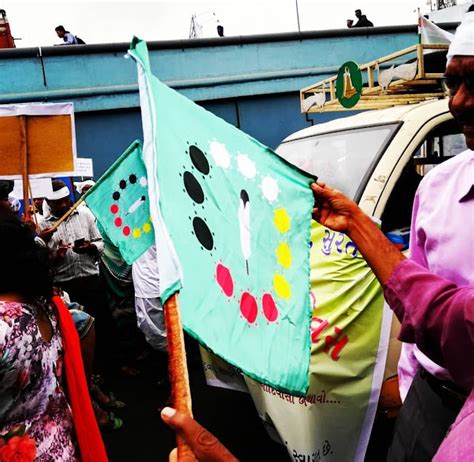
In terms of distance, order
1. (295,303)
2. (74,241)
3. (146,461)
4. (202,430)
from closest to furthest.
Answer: (202,430) < (295,303) < (146,461) < (74,241)

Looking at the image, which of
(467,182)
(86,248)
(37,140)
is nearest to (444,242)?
(467,182)

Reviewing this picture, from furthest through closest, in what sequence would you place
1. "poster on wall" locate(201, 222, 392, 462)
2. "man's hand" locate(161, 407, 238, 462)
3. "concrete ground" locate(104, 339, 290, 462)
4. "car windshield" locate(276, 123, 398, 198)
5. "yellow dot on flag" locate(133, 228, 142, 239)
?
1. "concrete ground" locate(104, 339, 290, 462)
2. "car windshield" locate(276, 123, 398, 198)
3. "yellow dot on flag" locate(133, 228, 142, 239)
4. "poster on wall" locate(201, 222, 392, 462)
5. "man's hand" locate(161, 407, 238, 462)

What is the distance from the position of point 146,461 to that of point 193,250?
8.64 ft

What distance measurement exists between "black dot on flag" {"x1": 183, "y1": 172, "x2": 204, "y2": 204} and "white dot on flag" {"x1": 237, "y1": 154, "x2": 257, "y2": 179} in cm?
21

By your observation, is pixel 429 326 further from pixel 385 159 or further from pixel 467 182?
pixel 385 159

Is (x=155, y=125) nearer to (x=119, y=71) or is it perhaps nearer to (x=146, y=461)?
(x=146, y=461)

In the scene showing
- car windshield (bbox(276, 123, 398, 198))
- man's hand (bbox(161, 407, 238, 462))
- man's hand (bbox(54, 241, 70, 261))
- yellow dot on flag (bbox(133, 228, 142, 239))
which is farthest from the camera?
man's hand (bbox(54, 241, 70, 261))

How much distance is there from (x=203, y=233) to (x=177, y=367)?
0.43m

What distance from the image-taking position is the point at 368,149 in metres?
2.92

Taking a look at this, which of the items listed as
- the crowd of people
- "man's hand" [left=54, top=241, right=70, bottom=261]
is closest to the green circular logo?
the crowd of people

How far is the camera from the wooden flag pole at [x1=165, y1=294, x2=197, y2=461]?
740 mm

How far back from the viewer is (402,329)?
1.12m

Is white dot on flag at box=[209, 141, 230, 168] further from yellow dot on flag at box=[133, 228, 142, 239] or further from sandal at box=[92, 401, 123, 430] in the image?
sandal at box=[92, 401, 123, 430]

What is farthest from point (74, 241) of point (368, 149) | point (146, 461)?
point (368, 149)
